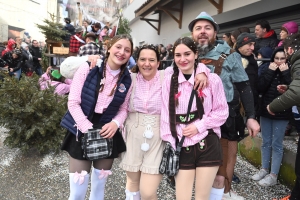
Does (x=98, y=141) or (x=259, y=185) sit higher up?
(x=98, y=141)

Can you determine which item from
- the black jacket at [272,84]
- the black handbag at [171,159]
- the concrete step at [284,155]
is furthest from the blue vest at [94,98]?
the concrete step at [284,155]

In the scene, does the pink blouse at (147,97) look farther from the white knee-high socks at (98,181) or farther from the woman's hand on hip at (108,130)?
the white knee-high socks at (98,181)

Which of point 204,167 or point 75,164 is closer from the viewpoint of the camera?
point 204,167

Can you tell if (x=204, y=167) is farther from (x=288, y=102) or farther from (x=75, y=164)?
(x=75, y=164)

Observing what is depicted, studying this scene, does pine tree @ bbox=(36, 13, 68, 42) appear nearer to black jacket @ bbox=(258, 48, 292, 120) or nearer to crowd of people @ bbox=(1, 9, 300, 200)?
crowd of people @ bbox=(1, 9, 300, 200)

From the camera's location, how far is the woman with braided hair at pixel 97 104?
2.13 metres

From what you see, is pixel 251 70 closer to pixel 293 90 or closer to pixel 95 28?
pixel 293 90

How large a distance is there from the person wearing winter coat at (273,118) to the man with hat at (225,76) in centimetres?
102

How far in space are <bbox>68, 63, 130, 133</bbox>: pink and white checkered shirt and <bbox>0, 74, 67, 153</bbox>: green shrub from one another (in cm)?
205

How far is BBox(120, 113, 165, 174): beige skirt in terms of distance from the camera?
7.09 ft

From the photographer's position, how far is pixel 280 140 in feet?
10.8

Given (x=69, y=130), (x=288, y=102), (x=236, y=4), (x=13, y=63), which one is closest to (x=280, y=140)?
(x=288, y=102)

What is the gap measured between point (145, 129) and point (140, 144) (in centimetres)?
14

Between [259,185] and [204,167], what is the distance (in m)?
1.88
